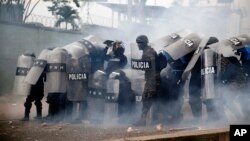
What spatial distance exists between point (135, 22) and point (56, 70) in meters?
3.96

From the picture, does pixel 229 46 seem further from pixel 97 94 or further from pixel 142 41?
pixel 97 94

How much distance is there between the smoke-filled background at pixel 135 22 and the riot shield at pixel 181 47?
2125mm

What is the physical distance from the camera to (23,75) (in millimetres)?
7148

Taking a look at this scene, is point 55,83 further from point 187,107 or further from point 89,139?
point 187,107

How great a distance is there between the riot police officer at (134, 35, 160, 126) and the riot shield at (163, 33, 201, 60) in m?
0.36

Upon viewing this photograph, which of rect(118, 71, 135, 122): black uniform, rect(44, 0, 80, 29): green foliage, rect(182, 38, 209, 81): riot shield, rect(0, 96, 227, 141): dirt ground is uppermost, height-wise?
rect(44, 0, 80, 29): green foliage

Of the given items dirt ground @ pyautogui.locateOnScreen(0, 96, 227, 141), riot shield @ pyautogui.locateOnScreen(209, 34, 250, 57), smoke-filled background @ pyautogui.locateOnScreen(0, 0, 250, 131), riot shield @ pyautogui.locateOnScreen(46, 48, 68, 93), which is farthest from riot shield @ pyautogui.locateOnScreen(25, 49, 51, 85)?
riot shield @ pyautogui.locateOnScreen(209, 34, 250, 57)

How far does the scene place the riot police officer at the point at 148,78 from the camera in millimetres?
6738

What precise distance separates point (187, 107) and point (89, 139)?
117 inches

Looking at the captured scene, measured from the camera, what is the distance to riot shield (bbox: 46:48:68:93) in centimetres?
700

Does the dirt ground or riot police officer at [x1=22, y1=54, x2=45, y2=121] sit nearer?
the dirt ground

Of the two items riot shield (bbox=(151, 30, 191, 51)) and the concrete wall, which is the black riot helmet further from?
the concrete wall

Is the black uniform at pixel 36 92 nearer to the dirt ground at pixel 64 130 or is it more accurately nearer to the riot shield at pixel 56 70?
the riot shield at pixel 56 70

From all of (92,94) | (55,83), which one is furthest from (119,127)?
(55,83)
